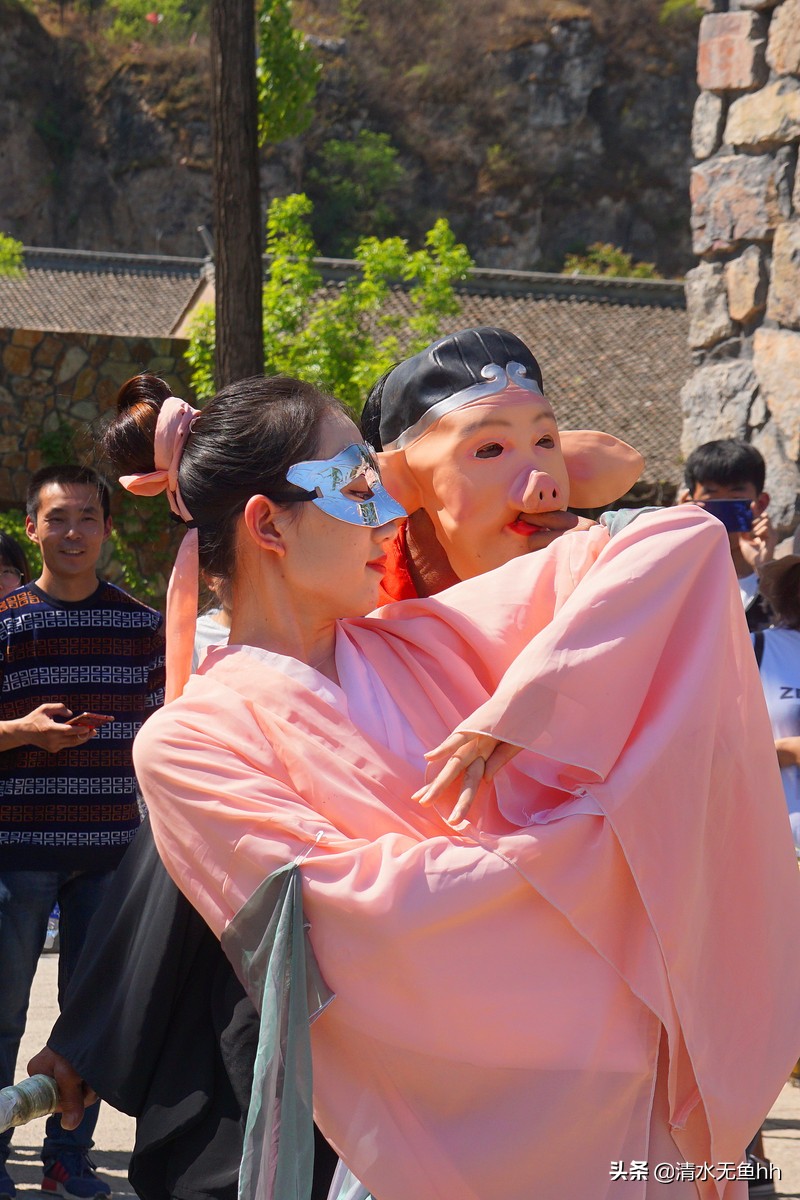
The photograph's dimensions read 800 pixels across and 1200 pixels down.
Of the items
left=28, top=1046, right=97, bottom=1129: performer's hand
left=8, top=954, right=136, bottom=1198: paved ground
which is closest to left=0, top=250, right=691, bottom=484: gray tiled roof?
left=8, top=954, right=136, bottom=1198: paved ground

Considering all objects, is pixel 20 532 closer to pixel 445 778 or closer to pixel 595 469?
pixel 595 469

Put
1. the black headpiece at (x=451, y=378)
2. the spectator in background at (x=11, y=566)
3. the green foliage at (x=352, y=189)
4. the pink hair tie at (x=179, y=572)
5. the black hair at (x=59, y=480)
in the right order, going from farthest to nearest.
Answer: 1. the green foliage at (x=352, y=189)
2. the spectator in background at (x=11, y=566)
3. the black hair at (x=59, y=480)
4. the black headpiece at (x=451, y=378)
5. the pink hair tie at (x=179, y=572)

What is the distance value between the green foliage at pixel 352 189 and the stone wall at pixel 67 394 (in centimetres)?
2330

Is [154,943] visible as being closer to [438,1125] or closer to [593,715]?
[438,1125]

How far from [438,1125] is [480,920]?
24 cm

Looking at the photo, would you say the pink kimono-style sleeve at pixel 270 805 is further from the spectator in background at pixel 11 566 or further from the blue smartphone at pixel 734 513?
the spectator in background at pixel 11 566

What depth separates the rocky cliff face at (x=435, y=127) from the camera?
119 feet

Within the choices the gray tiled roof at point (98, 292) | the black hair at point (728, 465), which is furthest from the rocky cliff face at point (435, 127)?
the black hair at point (728, 465)

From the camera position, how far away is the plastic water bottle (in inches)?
69.6

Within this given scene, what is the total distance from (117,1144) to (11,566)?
7.95 ft

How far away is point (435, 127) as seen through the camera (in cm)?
3919

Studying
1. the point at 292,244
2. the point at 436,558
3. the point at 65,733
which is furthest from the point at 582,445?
the point at 292,244

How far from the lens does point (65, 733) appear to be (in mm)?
3756

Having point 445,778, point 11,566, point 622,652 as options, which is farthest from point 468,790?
point 11,566
